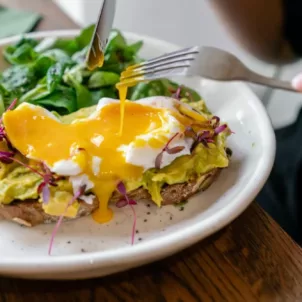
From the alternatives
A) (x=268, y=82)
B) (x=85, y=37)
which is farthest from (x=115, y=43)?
(x=268, y=82)

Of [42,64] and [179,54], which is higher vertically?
[179,54]

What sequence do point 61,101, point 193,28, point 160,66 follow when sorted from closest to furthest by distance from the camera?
point 160,66 → point 61,101 → point 193,28

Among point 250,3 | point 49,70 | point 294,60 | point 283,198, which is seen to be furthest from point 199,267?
point 294,60

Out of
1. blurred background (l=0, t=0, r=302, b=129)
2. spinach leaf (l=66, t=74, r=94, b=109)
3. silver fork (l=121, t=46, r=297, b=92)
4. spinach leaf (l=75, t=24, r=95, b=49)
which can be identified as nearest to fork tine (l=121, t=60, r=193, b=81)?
silver fork (l=121, t=46, r=297, b=92)

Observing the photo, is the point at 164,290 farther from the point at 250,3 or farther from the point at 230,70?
the point at 250,3

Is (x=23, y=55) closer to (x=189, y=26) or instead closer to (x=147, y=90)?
(x=147, y=90)

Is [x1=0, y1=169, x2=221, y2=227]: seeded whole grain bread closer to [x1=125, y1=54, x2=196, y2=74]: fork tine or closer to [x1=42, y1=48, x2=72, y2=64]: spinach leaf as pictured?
[x1=125, y1=54, x2=196, y2=74]: fork tine
